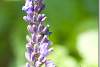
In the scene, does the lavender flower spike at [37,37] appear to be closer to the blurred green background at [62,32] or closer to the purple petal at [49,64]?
the purple petal at [49,64]

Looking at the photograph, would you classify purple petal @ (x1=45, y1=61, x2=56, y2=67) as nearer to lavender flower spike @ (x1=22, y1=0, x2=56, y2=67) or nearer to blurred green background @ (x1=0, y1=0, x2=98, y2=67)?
lavender flower spike @ (x1=22, y1=0, x2=56, y2=67)

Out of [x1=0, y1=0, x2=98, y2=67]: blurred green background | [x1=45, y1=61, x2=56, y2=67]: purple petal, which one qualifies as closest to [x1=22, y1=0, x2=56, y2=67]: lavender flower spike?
[x1=45, y1=61, x2=56, y2=67]: purple petal

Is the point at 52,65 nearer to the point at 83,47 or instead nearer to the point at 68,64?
the point at 68,64

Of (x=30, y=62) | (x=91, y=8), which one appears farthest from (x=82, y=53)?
(x=30, y=62)

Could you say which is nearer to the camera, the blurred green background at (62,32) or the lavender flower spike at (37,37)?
the lavender flower spike at (37,37)

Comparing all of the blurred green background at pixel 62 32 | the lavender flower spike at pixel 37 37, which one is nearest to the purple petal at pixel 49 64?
the lavender flower spike at pixel 37 37

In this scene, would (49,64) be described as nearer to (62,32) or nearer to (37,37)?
(37,37)
